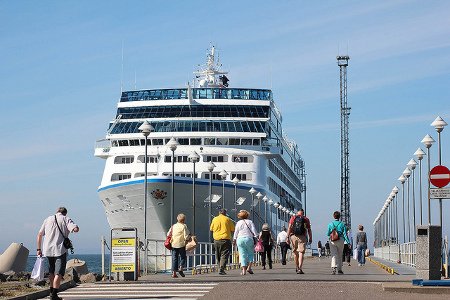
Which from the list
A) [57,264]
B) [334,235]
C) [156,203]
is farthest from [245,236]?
[156,203]

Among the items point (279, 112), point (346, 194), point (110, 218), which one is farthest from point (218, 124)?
point (346, 194)

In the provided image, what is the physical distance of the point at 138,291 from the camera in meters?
16.1

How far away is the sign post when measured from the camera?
759 inches

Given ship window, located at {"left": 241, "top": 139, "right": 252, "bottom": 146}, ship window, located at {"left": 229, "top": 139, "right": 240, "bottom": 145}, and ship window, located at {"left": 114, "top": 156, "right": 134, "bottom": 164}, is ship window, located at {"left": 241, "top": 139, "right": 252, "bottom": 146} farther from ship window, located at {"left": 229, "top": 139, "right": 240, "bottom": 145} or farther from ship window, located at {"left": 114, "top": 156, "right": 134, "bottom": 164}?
ship window, located at {"left": 114, "top": 156, "right": 134, "bottom": 164}

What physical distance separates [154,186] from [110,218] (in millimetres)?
5480

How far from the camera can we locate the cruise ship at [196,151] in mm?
51500

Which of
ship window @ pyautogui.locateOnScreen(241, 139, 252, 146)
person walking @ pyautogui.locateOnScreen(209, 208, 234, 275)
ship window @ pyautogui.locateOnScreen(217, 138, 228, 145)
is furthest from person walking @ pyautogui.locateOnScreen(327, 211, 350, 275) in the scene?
ship window @ pyautogui.locateOnScreen(241, 139, 252, 146)

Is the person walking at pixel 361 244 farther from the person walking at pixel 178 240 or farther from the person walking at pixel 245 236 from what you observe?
the person walking at pixel 178 240

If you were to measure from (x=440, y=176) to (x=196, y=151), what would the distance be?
117ft

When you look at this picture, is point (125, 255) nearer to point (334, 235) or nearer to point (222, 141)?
point (334, 235)

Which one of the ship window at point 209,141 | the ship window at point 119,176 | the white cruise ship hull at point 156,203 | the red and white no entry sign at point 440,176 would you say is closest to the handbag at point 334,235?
the red and white no entry sign at point 440,176

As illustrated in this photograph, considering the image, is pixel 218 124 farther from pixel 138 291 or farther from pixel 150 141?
pixel 138 291

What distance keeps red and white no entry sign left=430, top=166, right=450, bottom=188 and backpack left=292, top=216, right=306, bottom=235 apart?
325cm

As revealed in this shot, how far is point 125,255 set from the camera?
63.6ft
